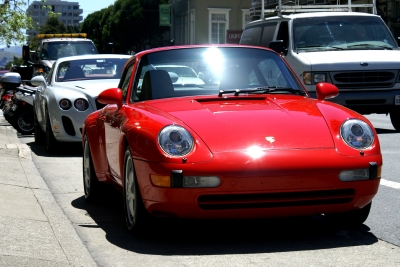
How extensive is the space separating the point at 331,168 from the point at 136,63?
2269mm

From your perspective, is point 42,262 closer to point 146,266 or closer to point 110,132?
point 146,266

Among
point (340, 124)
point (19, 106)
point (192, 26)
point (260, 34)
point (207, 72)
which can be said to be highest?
point (207, 72)

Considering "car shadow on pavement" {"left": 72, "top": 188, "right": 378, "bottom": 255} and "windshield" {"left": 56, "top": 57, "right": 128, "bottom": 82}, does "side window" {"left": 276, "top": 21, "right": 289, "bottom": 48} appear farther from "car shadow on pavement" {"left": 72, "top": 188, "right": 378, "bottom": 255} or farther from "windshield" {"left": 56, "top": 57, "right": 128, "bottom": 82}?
"car shadow on pavement" {"left": 72, "top": 188, "right": 378, "bottom": 255}

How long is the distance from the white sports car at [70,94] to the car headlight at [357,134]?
6974 millimetres

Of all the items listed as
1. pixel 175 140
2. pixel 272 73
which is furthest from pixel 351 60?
pixel 175 140

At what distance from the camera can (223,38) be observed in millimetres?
74125

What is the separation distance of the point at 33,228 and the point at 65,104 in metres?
6.75

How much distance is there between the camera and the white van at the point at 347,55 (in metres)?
14.7

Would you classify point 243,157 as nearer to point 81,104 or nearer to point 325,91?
point 325,91

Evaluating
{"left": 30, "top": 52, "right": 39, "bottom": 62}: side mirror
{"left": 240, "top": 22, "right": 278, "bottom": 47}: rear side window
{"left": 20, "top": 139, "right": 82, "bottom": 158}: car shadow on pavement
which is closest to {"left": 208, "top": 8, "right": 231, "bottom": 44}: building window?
{"left": 30, "top": 52, "right": 39, "bottom": 62}: side mirror

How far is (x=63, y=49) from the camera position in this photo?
29.5 meters

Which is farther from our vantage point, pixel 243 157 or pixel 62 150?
pixel 62 150

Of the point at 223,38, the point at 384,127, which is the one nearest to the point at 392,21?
the point at 223,38

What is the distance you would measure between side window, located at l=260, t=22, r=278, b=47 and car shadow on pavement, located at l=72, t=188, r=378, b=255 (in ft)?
33.2
